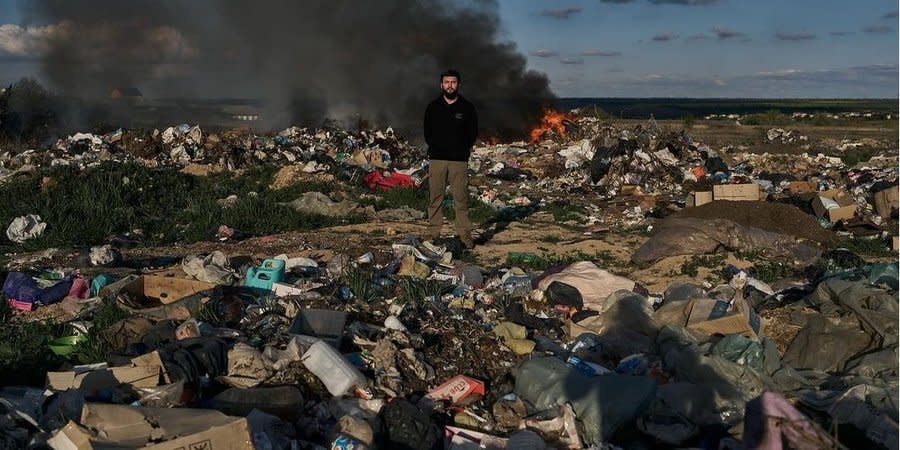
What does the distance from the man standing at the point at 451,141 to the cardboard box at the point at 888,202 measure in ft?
17.7

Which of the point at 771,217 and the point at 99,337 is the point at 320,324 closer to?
the point at 99,337

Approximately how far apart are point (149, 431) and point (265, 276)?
3.27 m

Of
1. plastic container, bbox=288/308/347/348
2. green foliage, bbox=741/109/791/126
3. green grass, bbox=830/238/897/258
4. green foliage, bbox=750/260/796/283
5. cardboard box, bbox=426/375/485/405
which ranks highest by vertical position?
green foliage, bbox=741/109/791/126

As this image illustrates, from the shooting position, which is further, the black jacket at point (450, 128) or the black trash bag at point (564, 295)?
the black jacket at point (450, 128)

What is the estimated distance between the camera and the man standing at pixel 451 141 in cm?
880

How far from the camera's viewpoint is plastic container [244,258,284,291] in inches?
268

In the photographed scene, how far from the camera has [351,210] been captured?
11.5m

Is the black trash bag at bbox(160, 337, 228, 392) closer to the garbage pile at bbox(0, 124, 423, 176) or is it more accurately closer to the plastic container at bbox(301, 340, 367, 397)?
the plastic container at bbox(301, 340, 367, 397)

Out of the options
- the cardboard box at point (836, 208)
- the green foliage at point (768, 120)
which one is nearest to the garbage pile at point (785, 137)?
the green foliage at point (768, 120)

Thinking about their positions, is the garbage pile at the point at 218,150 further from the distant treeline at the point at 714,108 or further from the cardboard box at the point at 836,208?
the distant treeline at the point at 714,108

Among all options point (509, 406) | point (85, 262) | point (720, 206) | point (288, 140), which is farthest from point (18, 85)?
point (509, 406)

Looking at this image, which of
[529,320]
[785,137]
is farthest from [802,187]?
[785,137]

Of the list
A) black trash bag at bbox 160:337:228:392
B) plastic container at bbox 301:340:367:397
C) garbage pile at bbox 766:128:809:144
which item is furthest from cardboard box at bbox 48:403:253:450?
garbage pile at bbox 766:128:809:144

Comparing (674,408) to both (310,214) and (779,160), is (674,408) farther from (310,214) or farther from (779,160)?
(779,160)
